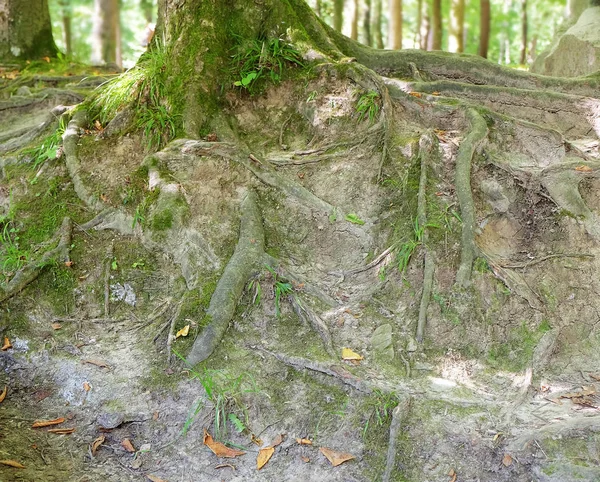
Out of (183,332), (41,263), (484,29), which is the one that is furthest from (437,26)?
(183,332)

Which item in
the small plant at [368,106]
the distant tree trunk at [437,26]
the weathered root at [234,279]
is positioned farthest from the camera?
the distant tree trunk at [437,26]

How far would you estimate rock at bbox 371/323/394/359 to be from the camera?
3.71m

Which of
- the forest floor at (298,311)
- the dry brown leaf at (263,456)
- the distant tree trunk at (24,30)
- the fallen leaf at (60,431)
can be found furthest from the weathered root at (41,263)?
the distant tree trunk at (24,30)

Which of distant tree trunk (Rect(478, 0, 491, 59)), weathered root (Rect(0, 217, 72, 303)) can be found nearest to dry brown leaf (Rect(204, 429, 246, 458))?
weathered root (Rect(0, 217, 72, 303))

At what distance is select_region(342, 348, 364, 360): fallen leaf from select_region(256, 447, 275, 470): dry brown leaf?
2.59ft

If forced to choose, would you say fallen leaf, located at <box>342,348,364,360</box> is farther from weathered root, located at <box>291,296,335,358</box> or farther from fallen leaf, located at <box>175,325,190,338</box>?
fallen leaf, located at <box>175,325,190,338</box>

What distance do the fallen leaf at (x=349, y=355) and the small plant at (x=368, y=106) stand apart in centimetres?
195

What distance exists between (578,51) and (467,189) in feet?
11.2

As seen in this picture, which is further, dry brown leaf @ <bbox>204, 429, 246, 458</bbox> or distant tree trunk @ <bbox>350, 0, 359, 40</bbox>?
distant tree trunk @ <bbox>350, 0, 359, 40</bbox>

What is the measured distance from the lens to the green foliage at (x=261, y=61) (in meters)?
4.70

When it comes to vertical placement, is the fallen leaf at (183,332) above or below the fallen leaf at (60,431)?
above

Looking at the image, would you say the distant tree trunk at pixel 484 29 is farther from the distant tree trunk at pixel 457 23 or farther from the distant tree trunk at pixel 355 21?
the distant tree trunk at pixel 355 21

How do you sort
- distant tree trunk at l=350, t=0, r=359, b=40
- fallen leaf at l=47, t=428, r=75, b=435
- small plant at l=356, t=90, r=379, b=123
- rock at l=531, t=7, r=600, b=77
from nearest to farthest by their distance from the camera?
fallen leaf at l=47, t=428, r=75, b=435 → small plant at l=356, t=90, r=379, b=123 → rock at l=531, t=7, r=600, b=77 → distant tree trunk at l=350, t=0, r=359, b=40

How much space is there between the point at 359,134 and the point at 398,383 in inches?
81.7
